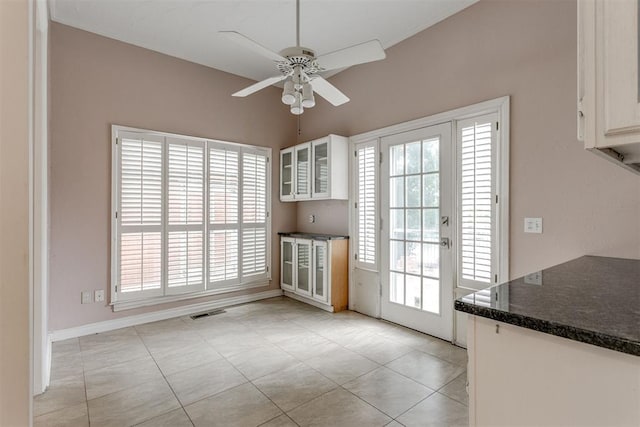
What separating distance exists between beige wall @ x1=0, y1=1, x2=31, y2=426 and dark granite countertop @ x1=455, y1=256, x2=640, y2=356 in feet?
4.40

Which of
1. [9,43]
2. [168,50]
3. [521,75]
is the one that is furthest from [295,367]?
[168,50]

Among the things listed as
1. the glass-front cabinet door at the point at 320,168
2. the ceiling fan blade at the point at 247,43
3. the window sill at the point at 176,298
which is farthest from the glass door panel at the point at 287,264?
the ceiling fan blade at the point at 247,43

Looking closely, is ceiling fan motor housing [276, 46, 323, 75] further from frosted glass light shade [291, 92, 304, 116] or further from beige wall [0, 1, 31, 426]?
beige wall [0, 1, 31, 426]

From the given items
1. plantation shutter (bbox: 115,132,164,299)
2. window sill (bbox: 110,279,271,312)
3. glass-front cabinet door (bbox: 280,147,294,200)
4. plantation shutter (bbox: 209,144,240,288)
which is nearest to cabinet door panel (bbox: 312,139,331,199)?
glass-front cabinet door (bbox: 280,147,294,200)

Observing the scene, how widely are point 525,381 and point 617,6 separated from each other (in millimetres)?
1032

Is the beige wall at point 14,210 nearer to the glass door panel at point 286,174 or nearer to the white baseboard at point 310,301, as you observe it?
the white baseboard at point 310,301

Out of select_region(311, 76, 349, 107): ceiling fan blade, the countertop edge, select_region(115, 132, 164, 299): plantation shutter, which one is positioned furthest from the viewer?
select_region(115, 132, 164, 299): plantation shutter

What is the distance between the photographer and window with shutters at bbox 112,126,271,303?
3.53 meters

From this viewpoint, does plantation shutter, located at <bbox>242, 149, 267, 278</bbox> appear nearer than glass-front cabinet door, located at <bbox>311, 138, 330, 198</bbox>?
No

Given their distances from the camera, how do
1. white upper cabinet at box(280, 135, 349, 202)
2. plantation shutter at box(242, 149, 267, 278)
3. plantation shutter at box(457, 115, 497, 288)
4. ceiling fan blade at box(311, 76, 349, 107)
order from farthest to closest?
plantation shutter at box(242, 149, 267, 278), white upper cabinet at box(280, 135, 349, 202), plantation shutter at box(457, 115, 497, 288), ceiling fan blade at box(311, 76, 349, 107)

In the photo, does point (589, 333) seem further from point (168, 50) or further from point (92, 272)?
point (168, 50)

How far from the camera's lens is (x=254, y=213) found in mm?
4539

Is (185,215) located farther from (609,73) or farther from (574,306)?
(609,73)

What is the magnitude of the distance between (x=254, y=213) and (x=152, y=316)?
1737 millimetres
